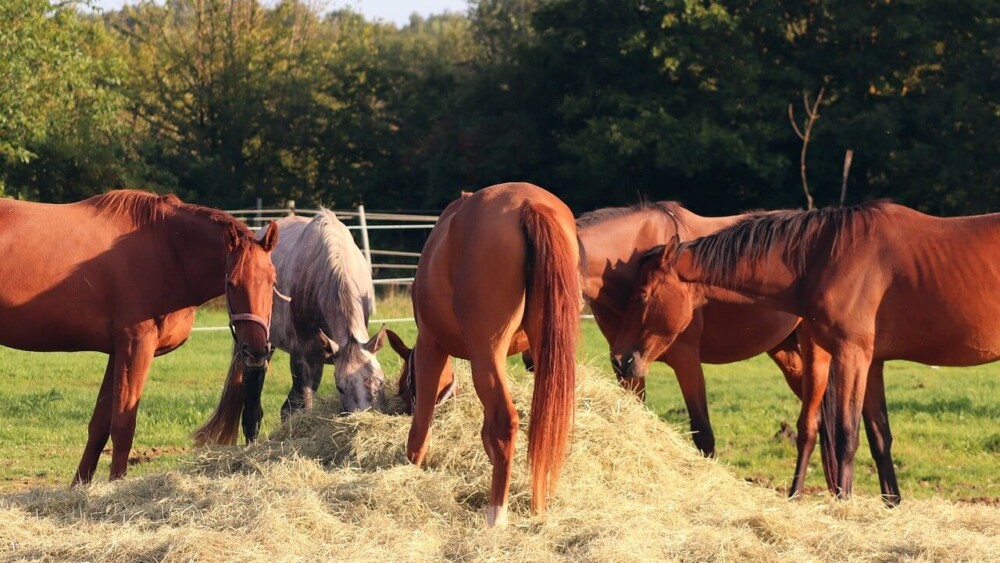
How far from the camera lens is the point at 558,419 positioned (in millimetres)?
4551

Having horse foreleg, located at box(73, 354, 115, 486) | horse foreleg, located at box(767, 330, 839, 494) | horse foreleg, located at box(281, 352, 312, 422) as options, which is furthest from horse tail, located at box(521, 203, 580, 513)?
horse foreleg, located at box(281, 352, 312, 422)

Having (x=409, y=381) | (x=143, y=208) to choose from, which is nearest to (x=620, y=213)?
(x=409, y=381)

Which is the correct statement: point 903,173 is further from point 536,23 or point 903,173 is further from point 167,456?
point 167,456

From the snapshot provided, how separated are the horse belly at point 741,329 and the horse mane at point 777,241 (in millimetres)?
824

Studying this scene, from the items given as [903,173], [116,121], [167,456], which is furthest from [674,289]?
[116,121]

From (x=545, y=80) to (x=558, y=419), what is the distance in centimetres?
1960

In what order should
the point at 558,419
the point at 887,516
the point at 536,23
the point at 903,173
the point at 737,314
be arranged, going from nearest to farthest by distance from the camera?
the point at 558,419
the point at 887,516
the point at 737,314
the point at 903,173
the point at 536,23

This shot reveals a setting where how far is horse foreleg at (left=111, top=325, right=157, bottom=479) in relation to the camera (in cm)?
559

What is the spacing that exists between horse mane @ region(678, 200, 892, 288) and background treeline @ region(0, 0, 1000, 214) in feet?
49.0

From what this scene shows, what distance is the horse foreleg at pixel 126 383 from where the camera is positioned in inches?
220

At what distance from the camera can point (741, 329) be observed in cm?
660

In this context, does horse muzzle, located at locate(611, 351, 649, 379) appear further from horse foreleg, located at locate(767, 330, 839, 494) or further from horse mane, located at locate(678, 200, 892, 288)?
horse foreleg, located at locate(767, 330, 839, 494)

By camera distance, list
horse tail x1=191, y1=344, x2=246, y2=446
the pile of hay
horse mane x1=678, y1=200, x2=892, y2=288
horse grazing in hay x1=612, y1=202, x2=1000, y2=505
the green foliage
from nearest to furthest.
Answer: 1. the pile of hay
2. horse grazing in hay x1=612, y1=202, x2=1000, y2=505
3. horse mane x1=678, y1=200, x2=892, y2=288
4. horse tail x1=191, y1=344, x2=246, y2=446
5. the green foliage

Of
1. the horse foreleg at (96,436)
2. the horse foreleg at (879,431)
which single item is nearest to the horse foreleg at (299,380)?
the horse foreleg at (96,436)
